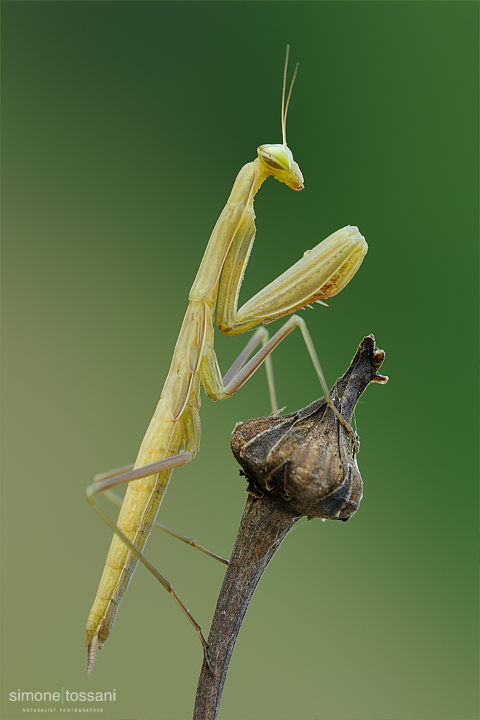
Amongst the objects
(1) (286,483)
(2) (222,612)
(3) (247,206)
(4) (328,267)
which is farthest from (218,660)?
(3) (247,206)

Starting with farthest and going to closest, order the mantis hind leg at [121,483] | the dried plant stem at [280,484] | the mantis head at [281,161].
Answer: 1. the mantis head at [281,161]
2. the mantis hind leg at [121,483]
3. the dried plant stem at [280,484]

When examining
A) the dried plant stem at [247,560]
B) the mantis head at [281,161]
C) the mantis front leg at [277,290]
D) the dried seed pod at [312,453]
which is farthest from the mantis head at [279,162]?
the dried plant stem at [247,560]

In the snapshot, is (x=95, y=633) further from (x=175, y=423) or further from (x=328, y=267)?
(x=328, y=267)

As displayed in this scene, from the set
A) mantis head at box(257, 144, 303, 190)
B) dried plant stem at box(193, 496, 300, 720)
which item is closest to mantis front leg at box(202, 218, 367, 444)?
mantis head at box(257, 144, 303, 190)

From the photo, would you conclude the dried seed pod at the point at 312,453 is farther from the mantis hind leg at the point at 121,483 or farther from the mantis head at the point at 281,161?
the mantis head at the point at 281,161

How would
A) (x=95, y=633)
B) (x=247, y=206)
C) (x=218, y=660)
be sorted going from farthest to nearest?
(x=247, y=206)
(x=95, y=633)
(x=218, y=660)

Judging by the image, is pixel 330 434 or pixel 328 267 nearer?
pixel 330 434

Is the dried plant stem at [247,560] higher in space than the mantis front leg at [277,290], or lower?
lower
